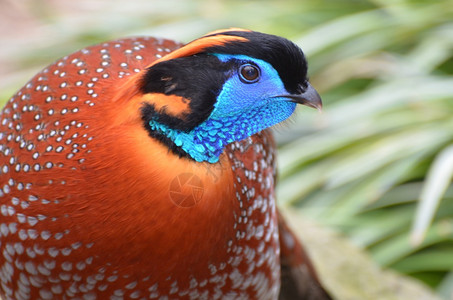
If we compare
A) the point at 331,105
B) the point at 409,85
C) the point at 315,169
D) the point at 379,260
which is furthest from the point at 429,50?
the point at 379,260

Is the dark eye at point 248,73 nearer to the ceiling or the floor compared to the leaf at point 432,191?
nearer to the ceiling

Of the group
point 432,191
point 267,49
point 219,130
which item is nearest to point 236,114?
point 219,130

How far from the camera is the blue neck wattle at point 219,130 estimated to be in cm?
191

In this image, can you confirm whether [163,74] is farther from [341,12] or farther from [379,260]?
[341,12]

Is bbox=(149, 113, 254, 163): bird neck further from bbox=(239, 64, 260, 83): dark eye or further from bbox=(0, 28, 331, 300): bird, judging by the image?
bbox=(239, 64, 260, 83): dark eye

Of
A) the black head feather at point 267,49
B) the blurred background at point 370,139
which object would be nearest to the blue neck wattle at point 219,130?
the black head feather at point 267,49

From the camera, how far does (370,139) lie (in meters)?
4.41

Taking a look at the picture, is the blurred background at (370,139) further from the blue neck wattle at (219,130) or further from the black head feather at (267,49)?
the black head feather at (267,49)

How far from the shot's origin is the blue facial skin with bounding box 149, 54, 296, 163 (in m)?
1.88

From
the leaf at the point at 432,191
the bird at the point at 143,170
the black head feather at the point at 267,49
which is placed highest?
the black head feather at the point at 267,49

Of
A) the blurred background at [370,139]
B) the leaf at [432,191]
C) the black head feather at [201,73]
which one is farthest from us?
the blurred background at [370,139]

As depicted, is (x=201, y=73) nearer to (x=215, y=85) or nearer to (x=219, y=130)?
(x=215, y=85)

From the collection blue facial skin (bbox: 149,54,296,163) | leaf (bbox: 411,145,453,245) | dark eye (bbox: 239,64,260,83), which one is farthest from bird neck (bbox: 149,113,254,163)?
leaf (bbox: 411,145,453,245)

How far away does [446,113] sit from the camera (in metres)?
4.39
